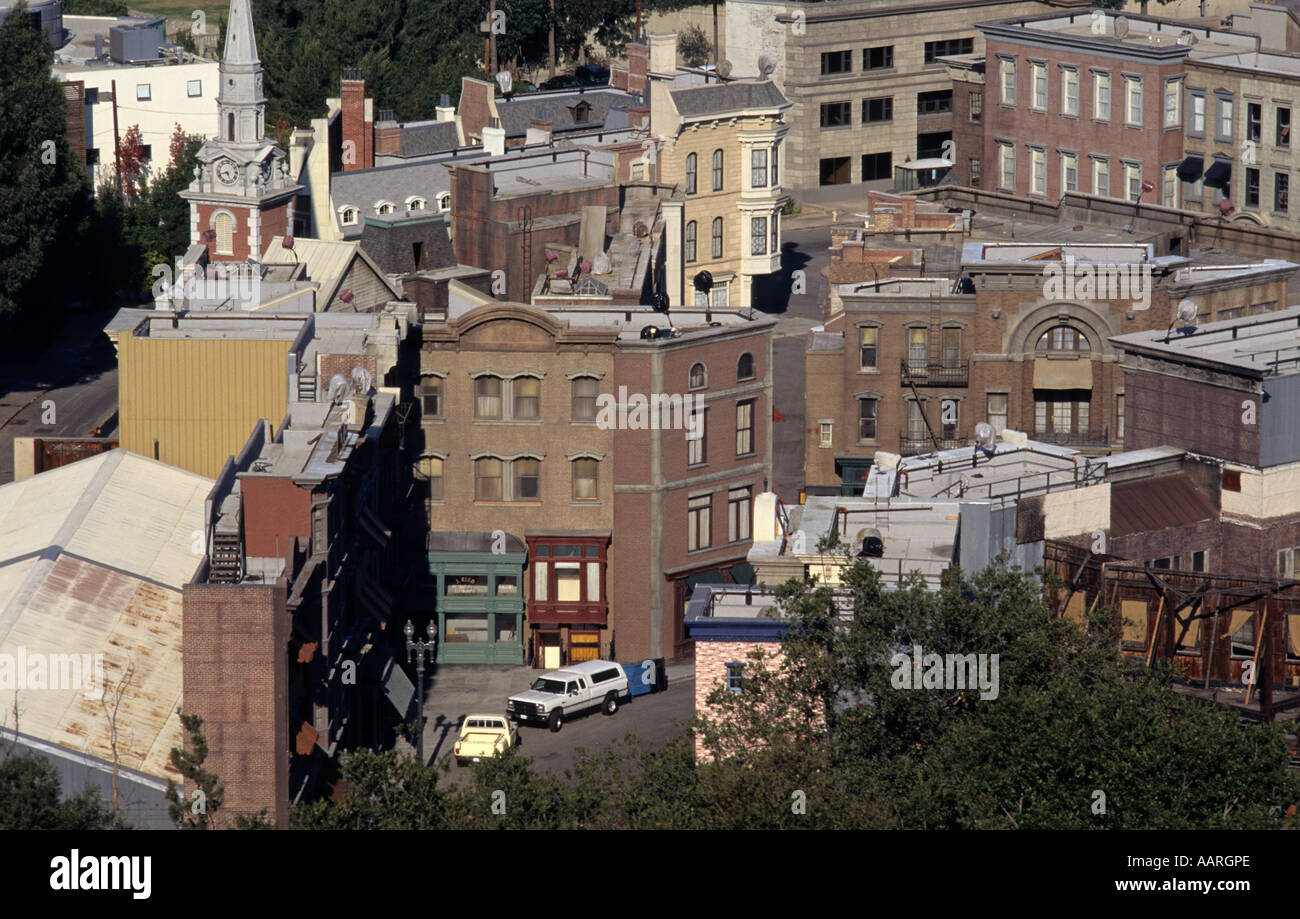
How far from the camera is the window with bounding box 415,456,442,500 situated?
7181cm

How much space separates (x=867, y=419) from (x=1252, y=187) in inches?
1507

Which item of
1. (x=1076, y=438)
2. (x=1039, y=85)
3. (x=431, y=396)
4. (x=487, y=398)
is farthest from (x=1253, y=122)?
(x=431, y=396)

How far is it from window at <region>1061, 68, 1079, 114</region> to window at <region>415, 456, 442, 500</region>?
54.9 meters

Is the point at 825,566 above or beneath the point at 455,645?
above

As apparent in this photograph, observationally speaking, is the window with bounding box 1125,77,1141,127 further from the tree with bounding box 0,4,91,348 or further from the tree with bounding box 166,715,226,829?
the tree with bounding box 166,715,226,829

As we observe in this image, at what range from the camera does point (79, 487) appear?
5944 centimetres

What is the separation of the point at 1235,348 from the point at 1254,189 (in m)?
48.4

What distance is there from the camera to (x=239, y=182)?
84.6 meters

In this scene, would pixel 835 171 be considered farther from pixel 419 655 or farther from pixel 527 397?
pixel 419 655

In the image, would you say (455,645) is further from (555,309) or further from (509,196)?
(509,196)

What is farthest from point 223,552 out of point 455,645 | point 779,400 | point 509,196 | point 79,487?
point 779,400

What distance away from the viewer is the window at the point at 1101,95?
4540 inches

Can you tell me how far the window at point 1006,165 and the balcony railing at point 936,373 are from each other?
1627 inches

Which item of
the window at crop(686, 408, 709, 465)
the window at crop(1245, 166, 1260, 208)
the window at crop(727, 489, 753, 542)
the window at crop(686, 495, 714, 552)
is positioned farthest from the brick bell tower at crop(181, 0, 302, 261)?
the window at crop(1245, 166, 1260, 208)
